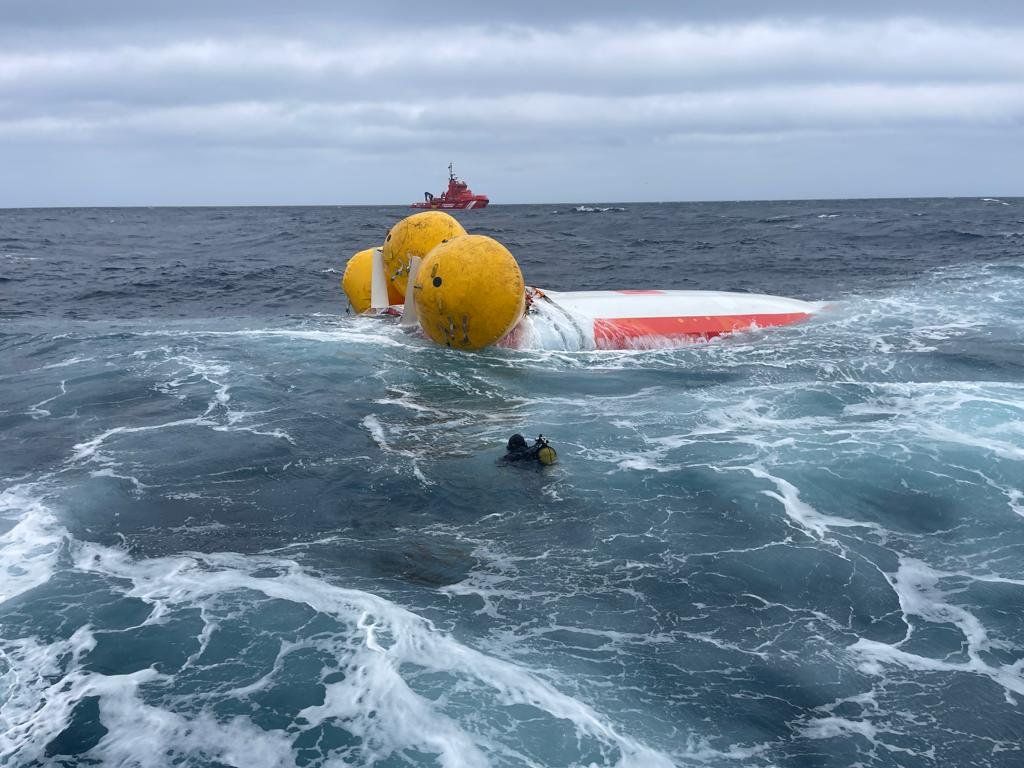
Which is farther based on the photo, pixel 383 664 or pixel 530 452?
pixel 530 452

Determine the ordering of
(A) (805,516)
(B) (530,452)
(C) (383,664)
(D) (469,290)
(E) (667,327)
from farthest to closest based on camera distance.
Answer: (E) (667,327), (D) (469,290), (B) (530,452), (A) (805,516), (C) (383,664)

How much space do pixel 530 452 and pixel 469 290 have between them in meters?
6.71

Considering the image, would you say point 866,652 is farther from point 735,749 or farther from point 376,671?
point 376,671

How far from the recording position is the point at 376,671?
8625mm

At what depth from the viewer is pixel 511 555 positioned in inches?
432

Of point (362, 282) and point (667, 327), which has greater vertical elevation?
point (362, 282)

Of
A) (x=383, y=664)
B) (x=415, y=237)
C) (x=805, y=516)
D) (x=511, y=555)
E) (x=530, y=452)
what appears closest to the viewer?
(x=383, y=664)

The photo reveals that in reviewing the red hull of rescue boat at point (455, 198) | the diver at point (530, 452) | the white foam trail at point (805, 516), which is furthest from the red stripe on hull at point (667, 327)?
the red hull of rescue boat at point (455, 198)

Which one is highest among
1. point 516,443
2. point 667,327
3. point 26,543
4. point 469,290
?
point 469,290

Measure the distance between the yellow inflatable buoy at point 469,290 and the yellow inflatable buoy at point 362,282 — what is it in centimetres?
457

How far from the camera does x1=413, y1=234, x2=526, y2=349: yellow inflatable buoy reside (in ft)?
63.4

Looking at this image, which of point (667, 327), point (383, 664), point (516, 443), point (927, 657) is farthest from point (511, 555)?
point (667, 327)

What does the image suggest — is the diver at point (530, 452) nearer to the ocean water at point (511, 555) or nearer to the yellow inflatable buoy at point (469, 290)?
the ocean water at point (511, 555)

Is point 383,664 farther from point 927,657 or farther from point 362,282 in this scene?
point 362,282
